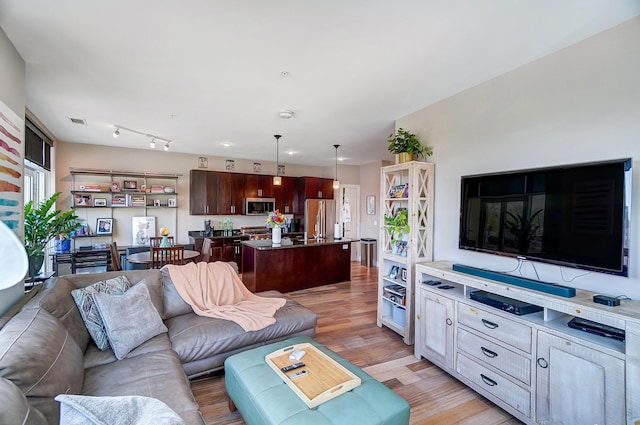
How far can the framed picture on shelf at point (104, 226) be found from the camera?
5.64m

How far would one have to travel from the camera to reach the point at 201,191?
653 centimetres

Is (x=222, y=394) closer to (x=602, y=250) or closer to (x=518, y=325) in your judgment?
(x=518, y=325)

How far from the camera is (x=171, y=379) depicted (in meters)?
1.74

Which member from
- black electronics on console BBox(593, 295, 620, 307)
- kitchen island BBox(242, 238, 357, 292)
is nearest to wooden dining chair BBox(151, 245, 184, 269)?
kitchen island BBox(242, 238, 357, 292)

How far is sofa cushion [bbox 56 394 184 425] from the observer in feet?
2.93

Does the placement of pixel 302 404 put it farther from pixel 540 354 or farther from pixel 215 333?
pixel 540 354

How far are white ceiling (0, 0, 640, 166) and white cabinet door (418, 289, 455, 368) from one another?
2.12 m

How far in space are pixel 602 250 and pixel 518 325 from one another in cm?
72

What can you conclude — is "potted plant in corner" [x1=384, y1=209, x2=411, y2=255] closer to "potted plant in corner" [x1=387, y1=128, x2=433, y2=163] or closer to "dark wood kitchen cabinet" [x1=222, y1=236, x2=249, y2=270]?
"potted plant in corner" [x1=387, y1=128, x2=433, y2=163]

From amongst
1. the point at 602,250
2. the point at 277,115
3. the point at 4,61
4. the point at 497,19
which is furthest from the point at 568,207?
the point at 4,61

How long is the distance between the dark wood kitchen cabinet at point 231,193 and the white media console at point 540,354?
208 inches

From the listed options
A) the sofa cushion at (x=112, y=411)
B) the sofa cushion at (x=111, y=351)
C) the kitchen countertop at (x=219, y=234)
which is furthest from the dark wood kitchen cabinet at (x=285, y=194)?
the sofa cushion at (x=112, y=411)

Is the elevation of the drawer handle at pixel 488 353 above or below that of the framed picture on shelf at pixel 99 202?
below

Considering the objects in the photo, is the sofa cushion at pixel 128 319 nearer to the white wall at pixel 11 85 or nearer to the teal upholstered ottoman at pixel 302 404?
the white wall at pixel 11 85
